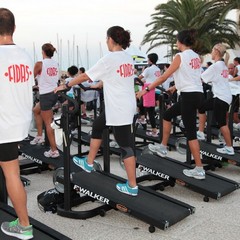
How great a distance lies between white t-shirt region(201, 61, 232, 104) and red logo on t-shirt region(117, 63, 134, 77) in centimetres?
178

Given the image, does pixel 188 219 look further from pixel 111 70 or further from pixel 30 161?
pixel 30 161

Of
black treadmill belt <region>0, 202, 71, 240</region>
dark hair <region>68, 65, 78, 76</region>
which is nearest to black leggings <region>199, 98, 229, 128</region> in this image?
black treadmill belt <region>0, 202, 71, 240</region>

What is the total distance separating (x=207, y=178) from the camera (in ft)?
13.7

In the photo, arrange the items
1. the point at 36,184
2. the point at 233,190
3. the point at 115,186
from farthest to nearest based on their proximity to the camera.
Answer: the point at 36,184
the point at 233,190
the point at 115,186

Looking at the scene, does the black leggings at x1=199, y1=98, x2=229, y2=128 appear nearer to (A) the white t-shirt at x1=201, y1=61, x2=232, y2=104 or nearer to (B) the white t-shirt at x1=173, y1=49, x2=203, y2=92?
(A) the white t-shirt at x1=201, y1=61, x2=232, y2=104

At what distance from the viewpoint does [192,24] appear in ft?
57.0

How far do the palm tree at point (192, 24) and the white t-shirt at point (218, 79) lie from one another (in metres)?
11.9

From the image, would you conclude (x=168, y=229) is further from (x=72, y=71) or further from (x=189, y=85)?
(x=72, y=71)

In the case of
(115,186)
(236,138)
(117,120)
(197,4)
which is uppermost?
(197,4)

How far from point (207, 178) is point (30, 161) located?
236cm

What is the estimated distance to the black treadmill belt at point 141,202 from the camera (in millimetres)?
3104

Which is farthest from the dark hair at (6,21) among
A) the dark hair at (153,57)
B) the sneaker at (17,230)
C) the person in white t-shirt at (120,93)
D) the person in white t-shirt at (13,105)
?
the dark hair at (153,57)

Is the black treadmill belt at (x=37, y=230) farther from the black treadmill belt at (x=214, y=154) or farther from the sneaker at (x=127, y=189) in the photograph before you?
the black treadmill belt at (x=214, y=154)

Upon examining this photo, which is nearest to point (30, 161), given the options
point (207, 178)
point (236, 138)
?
point (207, 178)
